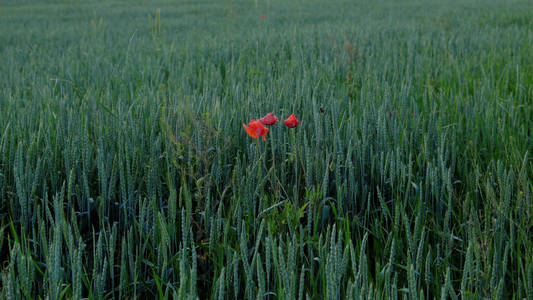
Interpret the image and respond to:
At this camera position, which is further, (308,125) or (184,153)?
(308,125)

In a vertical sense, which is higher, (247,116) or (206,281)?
(247,116)

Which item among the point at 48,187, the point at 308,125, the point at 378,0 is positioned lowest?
the point at 48,187

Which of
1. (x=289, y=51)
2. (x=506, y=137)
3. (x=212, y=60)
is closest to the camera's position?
(x=506, y=137)

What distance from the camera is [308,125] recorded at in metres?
1.55

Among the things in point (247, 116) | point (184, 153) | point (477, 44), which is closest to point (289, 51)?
point (477, 44)

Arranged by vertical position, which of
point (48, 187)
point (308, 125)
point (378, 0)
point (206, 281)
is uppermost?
point (378, 0)

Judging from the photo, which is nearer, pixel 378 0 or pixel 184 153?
pixel 184 153

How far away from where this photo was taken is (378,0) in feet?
42.3

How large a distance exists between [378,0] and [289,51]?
406 inches

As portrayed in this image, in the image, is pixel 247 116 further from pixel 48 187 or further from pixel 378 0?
pixel 378 0

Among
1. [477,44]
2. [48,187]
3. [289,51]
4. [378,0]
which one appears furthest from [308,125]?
[378,0]

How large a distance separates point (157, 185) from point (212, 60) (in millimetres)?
2276

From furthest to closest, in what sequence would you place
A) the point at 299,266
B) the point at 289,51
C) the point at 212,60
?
the point at 289,51, the point at 212,60, the point at 299,266

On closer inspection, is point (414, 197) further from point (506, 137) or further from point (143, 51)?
point (143, 51)
